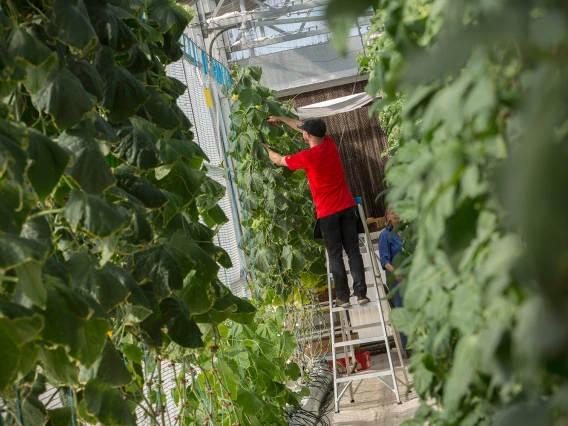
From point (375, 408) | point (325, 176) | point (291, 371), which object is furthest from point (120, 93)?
point (375, 408)

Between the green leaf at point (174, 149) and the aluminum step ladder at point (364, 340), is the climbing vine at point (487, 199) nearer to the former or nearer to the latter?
the green leaf at point (174, 149)

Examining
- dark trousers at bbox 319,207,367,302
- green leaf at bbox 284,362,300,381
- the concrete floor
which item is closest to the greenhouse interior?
green leaf at bbox 284,362,300,381

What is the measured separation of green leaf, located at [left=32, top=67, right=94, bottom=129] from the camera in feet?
5.42

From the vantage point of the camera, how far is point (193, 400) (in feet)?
10.6

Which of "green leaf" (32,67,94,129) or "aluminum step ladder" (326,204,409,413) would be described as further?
"aluminum step ladder" (326,204,409,413)

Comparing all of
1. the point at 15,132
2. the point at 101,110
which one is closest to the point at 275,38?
the point at 101,110

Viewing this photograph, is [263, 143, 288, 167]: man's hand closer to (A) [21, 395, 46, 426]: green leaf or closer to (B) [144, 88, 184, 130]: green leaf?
(B) [144, 88, 184, 130]: green leaf

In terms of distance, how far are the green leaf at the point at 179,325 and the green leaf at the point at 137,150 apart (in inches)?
15.0

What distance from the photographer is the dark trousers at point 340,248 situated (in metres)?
5.37

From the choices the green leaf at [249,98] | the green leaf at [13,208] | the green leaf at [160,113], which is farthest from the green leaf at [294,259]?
the green leaf at [13,208]

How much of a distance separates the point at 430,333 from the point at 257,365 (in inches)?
103

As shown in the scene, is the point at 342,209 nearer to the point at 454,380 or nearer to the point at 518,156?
the point at 454,380

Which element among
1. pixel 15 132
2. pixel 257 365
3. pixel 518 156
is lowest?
→ pixel 257 365

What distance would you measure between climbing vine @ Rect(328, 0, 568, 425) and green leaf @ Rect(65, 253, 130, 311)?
0.60 metres
